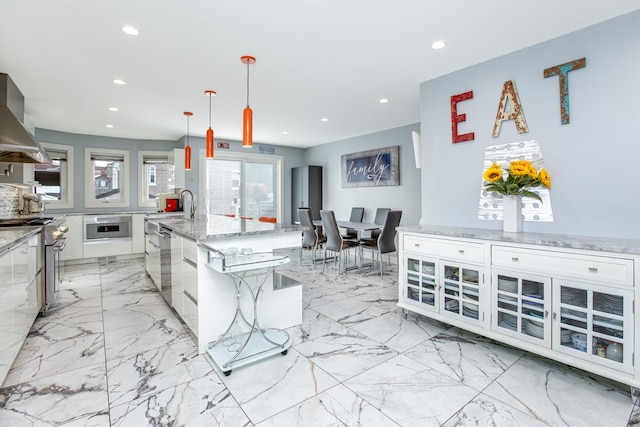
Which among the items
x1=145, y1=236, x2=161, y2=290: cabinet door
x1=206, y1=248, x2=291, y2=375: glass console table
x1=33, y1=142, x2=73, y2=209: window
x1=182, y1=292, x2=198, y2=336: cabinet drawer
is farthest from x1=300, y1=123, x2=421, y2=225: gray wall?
x1=33, y1=142, x2=73, y2=209: window

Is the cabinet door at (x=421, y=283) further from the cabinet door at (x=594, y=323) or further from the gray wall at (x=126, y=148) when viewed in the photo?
the gray wall at (x=126, y=148)

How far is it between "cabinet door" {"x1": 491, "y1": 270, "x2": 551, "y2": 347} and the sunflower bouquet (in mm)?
663

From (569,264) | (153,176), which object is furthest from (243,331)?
(153,176)

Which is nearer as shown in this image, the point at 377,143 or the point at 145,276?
the point at 145,276

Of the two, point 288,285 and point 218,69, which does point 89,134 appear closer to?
point 218,69

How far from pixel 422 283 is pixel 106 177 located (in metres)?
6.29

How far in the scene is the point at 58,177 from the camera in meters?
5.77

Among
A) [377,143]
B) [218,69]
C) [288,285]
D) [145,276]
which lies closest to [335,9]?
[218,69]

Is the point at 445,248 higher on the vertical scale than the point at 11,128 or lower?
lower

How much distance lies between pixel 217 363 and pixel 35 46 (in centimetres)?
295

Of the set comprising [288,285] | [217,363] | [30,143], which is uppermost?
[30,143]

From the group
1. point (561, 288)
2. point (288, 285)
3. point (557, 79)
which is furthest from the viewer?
point (288, 285)

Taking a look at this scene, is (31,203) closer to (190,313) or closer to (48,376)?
(48,376)

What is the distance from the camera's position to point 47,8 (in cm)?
210
